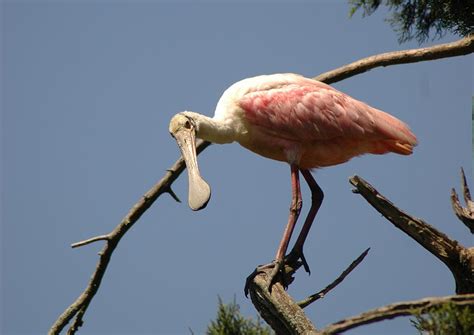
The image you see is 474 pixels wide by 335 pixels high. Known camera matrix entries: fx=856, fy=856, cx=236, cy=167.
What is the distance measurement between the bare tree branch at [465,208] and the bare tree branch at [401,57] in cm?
179

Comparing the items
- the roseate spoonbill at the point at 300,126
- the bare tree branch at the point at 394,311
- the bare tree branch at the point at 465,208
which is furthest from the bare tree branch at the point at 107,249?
the bare tree branch at the point at 394,311

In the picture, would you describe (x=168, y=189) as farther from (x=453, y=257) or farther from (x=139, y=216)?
(x=453, y=257)

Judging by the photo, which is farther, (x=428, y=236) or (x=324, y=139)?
(x=324, y=139)

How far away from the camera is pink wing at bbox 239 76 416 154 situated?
749 centimetres

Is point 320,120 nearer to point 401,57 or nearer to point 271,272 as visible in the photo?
point 401,57

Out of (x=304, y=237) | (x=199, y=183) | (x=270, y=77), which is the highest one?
(x=270, y=77)

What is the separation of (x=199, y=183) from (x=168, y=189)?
2.52 feet

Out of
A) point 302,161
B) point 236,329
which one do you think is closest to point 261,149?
point 302,161

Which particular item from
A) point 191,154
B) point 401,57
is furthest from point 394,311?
point 401,57

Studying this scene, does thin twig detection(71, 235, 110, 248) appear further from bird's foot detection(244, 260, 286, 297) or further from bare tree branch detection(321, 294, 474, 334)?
bare tree branch detection(321, 294, 474, 334)

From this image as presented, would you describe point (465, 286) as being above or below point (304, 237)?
below

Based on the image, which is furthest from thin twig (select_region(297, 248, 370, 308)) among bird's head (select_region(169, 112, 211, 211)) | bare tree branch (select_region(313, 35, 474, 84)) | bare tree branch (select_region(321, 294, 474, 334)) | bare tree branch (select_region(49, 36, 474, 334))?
bare tree branch (select_region(321, 294, 474, 334))

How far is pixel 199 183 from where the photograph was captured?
685 cm

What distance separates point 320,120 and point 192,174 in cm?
130
